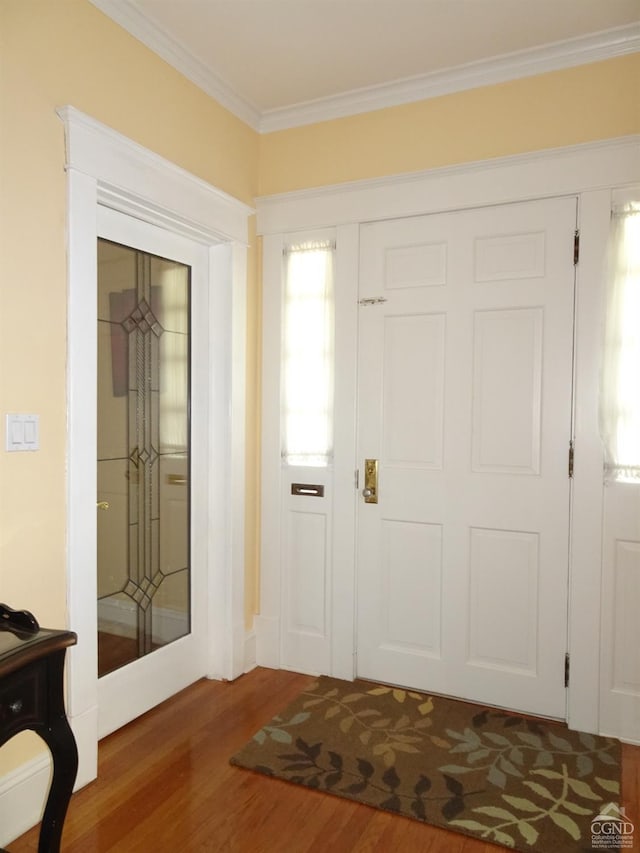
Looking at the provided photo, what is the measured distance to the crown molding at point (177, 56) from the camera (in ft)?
7.63

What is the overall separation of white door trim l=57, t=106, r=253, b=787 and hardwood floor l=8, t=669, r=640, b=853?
0.60 ft

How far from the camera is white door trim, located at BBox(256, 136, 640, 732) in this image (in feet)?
8.46

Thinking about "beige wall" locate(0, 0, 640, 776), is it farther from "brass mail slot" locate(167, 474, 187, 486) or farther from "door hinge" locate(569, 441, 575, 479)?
"door hinge" locate(569, 441, 575, 479)

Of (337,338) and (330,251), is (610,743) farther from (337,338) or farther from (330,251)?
(330,251)

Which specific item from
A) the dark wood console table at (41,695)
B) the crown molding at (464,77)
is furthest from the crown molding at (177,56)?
the dark wood console table at (41,695)

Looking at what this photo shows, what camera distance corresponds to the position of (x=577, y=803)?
214 cm

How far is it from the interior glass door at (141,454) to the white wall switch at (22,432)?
1.43 feet

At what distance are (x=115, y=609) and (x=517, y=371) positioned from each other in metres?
2.01

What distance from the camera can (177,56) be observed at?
2629 millimetres

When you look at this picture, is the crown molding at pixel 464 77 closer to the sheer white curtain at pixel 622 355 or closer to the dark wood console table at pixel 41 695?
the sheer white curtain at pixel 622 355

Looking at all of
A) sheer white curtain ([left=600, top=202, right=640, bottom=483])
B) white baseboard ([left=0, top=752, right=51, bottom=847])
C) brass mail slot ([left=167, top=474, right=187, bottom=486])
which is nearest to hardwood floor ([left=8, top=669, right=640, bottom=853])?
white baseboard ([left=0, top=752, right=51, bottom=847])

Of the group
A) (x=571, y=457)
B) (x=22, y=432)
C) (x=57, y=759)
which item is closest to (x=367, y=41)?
(x=571, y=457)

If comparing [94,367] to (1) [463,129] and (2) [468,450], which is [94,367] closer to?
(2) [468,450]

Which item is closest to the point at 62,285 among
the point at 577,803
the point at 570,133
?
the point at 570,133
